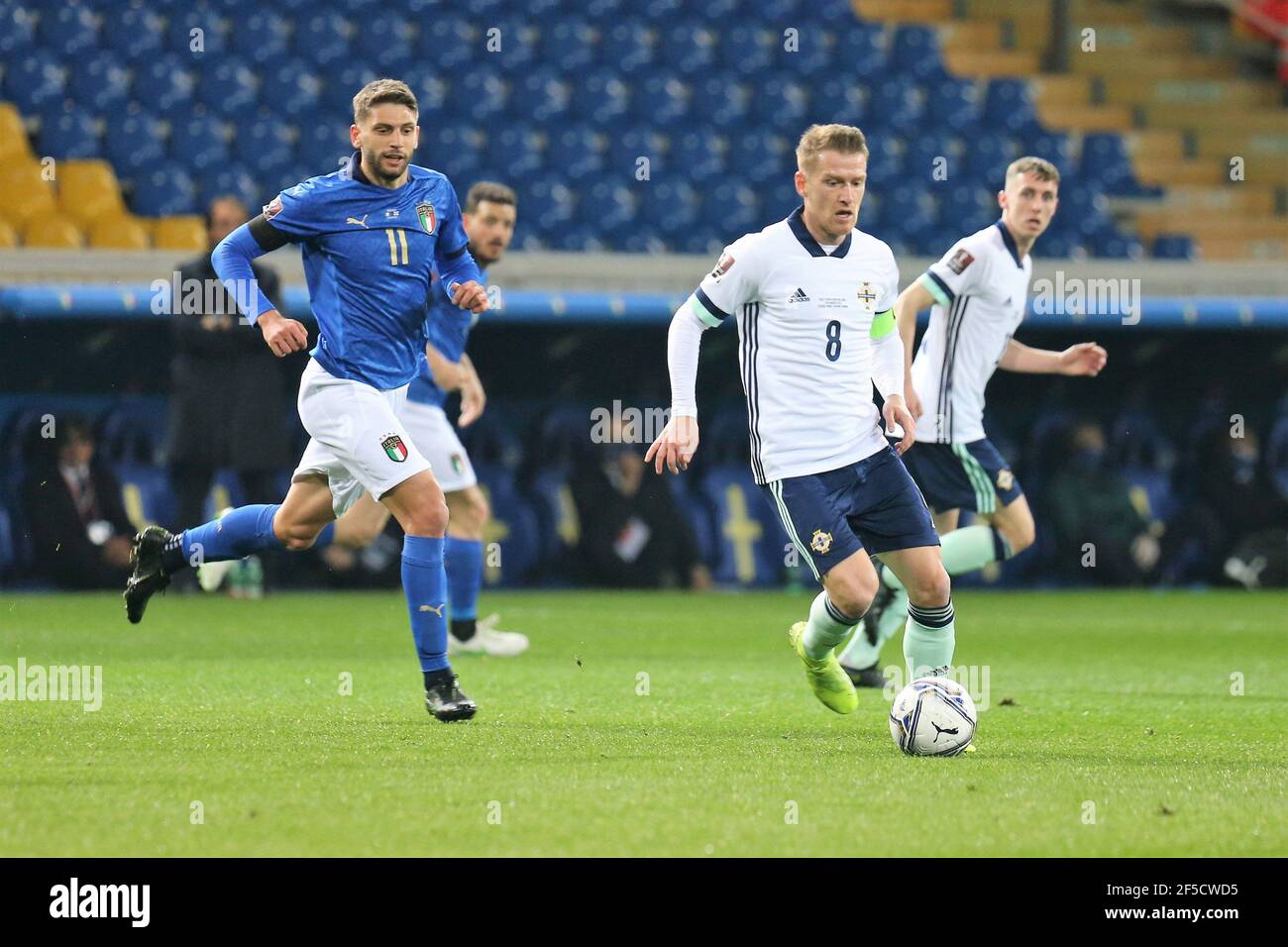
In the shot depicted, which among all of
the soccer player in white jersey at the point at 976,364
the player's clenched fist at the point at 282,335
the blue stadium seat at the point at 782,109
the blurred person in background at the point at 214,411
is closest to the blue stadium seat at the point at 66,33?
the blurred person in background at the point at 214,411

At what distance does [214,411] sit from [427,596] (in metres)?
6.41

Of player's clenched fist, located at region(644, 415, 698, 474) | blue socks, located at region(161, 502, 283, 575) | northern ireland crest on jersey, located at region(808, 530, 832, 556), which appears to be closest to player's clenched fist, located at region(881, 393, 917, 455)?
northern ireland crest on jersey, located at region(808, 530, 832, 556)

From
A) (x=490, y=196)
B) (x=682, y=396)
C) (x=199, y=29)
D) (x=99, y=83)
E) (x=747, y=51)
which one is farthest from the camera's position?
(x=747, y=51)

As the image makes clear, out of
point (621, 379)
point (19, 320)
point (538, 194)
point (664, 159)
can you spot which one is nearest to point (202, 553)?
point (19, 320)

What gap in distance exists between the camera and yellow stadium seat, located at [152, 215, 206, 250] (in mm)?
14578

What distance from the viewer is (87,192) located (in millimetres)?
14922

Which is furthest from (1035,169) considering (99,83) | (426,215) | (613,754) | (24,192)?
(99,83)

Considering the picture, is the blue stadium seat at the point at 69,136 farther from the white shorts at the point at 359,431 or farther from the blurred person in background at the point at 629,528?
the white shorts at the point at 359,431

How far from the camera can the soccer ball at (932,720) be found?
602 centimetres

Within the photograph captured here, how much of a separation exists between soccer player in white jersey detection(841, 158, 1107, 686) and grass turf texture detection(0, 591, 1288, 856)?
0.73 meters

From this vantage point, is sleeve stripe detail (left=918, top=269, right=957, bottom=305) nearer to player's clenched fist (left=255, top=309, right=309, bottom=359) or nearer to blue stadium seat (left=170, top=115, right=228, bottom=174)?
player's clenched fist (left=255, top=309, right=309, bottom=359)

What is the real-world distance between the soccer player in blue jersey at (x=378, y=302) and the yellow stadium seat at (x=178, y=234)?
7910 mm

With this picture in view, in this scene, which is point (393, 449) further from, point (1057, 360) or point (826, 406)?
point (1057, 360)
